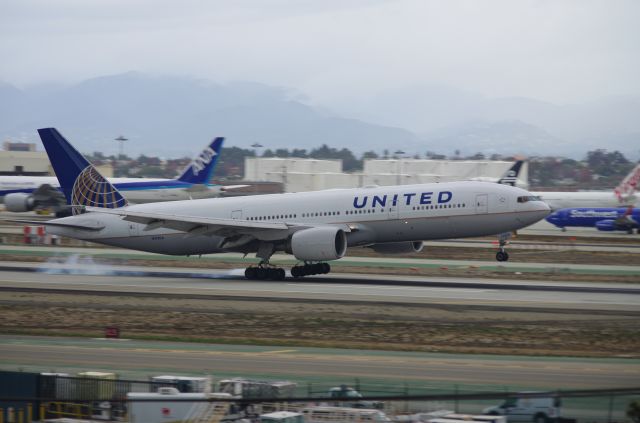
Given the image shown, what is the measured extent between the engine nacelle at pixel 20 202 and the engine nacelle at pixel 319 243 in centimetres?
5703

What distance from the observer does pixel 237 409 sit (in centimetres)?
1822

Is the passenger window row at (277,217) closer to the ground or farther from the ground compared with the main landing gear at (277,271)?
farther from the ground

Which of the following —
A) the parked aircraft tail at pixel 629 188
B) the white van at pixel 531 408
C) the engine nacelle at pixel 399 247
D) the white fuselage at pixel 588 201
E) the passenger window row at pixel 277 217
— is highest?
the parked aircraft tail at pixel 629 188

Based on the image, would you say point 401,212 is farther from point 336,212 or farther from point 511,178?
point 511,178

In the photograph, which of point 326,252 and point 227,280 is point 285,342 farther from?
point 227,280

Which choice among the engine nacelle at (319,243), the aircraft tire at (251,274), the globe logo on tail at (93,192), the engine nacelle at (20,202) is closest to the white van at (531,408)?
the engine nacelle at (319,243)

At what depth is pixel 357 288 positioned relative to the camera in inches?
1684

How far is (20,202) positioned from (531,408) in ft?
282

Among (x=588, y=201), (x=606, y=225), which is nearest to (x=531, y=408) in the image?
(x=606, y=225)

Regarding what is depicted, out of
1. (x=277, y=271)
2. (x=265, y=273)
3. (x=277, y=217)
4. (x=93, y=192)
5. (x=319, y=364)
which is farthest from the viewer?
(x=93, y=192)

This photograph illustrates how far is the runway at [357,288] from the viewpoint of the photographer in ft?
125

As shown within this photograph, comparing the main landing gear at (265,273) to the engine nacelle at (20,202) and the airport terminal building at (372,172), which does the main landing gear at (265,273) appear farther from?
the airport terminal building at (372,172)

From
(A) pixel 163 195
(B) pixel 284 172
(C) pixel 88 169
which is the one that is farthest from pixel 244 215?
(B) pixel 284 172

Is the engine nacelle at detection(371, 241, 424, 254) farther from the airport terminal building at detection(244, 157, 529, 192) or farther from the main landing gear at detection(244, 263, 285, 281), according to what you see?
the airport terminal building at detection(244, 157, 529, 192)
